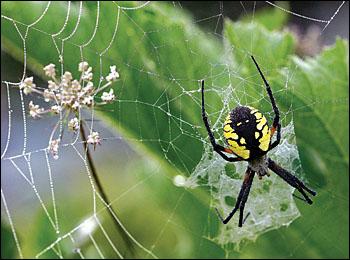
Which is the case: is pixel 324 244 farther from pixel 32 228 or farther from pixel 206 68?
pixel 32 228

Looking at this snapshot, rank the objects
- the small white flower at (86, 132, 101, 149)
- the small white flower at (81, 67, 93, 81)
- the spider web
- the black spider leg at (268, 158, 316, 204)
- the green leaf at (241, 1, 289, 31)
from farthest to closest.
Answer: the green leaf at (241, 1, 289, 31) → the black spider leg at (268, 158, 316, 204) → the spider web → the small white flower at (81, 67, 93, 81) → the small white flower at (86, 132, 101, 149)

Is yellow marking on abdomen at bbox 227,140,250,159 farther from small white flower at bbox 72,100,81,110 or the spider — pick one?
small white flower at bbox 72,100,81,110

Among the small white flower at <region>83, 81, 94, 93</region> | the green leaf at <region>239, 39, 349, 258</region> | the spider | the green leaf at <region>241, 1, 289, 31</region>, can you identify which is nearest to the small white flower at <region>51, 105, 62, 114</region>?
the small white flower at <region>83, 81, 94, 93</region>

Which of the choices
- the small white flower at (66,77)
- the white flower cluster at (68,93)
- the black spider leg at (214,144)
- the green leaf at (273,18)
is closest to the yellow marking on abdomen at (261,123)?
the black spider leg at (214,144)

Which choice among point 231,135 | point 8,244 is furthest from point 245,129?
point 8,244

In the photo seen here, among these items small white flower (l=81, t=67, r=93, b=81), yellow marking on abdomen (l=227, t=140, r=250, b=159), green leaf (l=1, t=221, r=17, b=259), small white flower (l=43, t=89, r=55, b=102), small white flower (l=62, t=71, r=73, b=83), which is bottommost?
green leaf (l=1, t=221, r=17, b=259)

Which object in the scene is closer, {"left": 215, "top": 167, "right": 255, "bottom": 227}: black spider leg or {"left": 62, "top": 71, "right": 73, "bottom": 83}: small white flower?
{"left": 62, "top": 71, "right": 73, "bottom": 83}: small white flower

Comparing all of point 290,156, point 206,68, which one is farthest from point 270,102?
point 290,156
